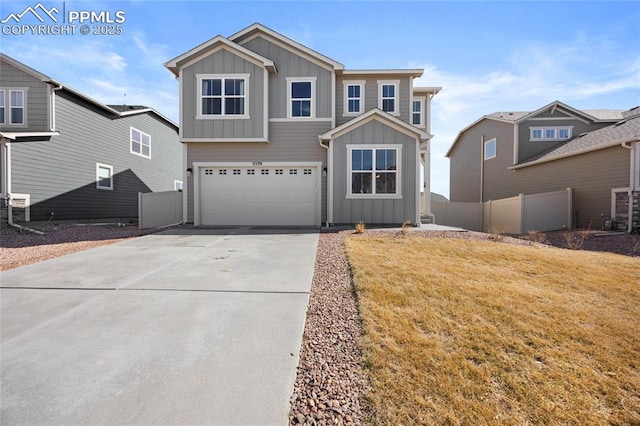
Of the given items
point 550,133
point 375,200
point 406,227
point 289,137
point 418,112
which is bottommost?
point 406,227

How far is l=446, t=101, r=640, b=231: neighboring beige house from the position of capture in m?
11.9

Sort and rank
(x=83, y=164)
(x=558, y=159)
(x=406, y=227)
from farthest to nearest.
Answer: (x=558, y=159) → (x=83, y=164) → (x=406, y=227)

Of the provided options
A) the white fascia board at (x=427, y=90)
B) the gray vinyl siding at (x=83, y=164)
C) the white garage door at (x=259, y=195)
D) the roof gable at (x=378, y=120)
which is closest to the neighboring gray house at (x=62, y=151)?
the gray vinyl siding at (x=83, y=164)

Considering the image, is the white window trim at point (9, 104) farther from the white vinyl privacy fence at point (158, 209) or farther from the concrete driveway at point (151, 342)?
the concrete driveway at point (151, 342)

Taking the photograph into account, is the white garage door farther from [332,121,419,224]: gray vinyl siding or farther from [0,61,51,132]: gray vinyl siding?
[0,61,51,132]: gray vinyl siding

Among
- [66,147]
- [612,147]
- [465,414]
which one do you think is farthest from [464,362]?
[66,147]

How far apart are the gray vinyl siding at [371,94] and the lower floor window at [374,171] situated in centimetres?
221

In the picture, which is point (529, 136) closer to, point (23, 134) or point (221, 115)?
point (221, 115)

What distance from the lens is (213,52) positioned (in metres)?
11.3

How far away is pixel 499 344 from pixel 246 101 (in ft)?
36.7

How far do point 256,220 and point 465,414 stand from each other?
10.6m

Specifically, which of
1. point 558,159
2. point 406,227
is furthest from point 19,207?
point 558,159

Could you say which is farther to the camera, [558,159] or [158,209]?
[558,159]

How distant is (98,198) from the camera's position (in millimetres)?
14734
